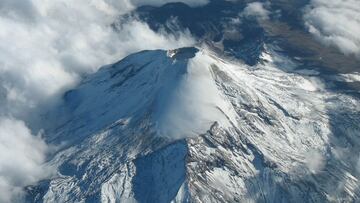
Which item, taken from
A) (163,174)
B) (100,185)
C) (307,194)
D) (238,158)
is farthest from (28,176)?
(307,194)

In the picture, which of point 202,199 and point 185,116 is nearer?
point 202,199

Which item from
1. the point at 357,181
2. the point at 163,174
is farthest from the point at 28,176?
the point at 357,181

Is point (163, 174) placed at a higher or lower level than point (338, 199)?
higher

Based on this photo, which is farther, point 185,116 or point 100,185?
point 185,116

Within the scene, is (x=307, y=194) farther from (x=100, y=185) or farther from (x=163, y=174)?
(x=100, y=185)

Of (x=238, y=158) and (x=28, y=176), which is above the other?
(x=28, y=176)

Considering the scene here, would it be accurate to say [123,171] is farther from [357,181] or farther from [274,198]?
[357,181]

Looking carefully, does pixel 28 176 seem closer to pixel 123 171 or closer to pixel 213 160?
pixel 123 171

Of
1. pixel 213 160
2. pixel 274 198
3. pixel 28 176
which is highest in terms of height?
pixel 28 176
